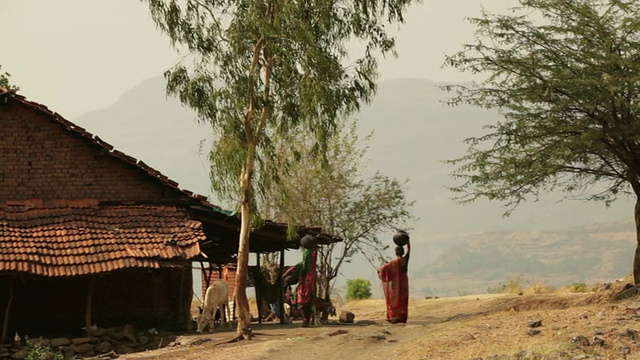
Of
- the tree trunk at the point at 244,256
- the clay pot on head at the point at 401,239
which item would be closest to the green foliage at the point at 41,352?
the tree trunk at the point at 244,256

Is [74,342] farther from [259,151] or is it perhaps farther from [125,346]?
[259,151]

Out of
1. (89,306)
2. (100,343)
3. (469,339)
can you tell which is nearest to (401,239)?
(469,339)

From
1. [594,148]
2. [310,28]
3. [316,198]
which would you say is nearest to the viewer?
[310,28]

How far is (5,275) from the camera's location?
23.5 metres

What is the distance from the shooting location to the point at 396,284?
79.0 feet

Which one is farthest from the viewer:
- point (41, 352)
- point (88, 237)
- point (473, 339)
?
point (88, 237)

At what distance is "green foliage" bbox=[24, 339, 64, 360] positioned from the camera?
2147 cm

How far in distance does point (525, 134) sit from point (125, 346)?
10910 mm

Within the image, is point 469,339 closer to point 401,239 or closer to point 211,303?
point 401,239

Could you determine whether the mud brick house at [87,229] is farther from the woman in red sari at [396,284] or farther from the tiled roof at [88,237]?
the woman in red sari at [396,284]

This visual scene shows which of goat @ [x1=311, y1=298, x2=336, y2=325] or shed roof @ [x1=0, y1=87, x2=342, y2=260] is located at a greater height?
shed roof @ [x1=0, y1=87, x2=342, y2=260]

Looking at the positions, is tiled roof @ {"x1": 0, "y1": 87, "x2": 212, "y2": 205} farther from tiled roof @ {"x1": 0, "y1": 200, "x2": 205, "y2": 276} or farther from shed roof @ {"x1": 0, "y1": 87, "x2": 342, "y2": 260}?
tiled roof @ {"x1": 0, "y1": 200, "x2": 205, "y2": 276}

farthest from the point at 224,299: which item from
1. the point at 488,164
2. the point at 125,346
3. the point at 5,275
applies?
the point at 488,164

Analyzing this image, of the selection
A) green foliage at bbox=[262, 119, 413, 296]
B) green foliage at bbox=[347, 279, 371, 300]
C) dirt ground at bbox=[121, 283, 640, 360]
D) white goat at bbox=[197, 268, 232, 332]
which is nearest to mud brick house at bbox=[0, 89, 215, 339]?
white goat at bbox=[197, 268, 232, 332]
